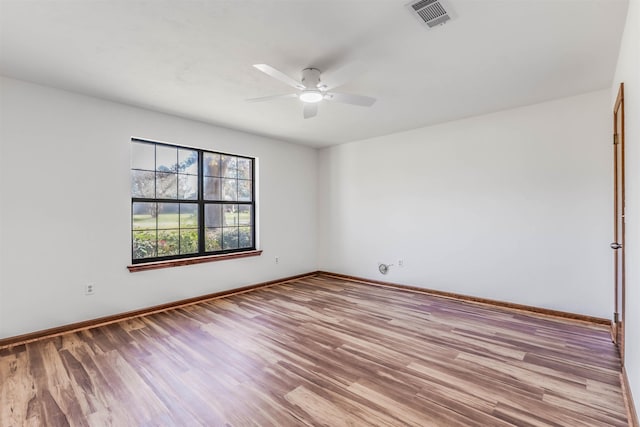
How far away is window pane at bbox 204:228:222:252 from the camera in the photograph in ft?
14.6

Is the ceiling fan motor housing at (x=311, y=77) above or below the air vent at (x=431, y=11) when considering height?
below

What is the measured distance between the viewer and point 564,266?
343 centimetres

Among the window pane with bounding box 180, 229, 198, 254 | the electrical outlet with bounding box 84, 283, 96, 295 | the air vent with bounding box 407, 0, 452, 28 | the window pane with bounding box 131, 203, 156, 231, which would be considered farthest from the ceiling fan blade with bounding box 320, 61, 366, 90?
the electrical outlet with bounding box 84, 283, 96, 295

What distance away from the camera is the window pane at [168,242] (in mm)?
3984

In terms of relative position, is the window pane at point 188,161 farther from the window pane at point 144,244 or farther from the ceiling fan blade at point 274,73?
the ceiling fan blade at point 274,73

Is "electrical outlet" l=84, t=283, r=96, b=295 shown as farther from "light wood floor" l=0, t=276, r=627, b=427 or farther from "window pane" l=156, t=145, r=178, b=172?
"window pane" l=156, t=145, r=178, b=172

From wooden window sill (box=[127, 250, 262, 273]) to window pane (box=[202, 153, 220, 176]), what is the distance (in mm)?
1252

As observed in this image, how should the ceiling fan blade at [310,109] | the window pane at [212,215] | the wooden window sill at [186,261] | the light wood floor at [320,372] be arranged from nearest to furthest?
the light wood floor at [320,372] < the ceiling fan blade at [310,109] < the wooden window sill at [186,261] < the window pane at [212,215]

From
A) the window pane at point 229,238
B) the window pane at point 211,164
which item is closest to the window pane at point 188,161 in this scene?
the window pane at point 211,164

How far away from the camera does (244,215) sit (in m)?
4.98

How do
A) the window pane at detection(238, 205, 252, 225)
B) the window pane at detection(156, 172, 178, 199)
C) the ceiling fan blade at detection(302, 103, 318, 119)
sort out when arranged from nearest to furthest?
the ceiling fan blade at detection(302, 103, 318, 119) → the window pane at detection(156, 172, 178, 199) → the window pane at detection(238, 205, 252, 225)

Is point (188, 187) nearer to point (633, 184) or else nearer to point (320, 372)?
point (320, 372)

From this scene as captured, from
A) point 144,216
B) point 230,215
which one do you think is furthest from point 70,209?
point 230,215

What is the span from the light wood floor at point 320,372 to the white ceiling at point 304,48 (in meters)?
2.50
